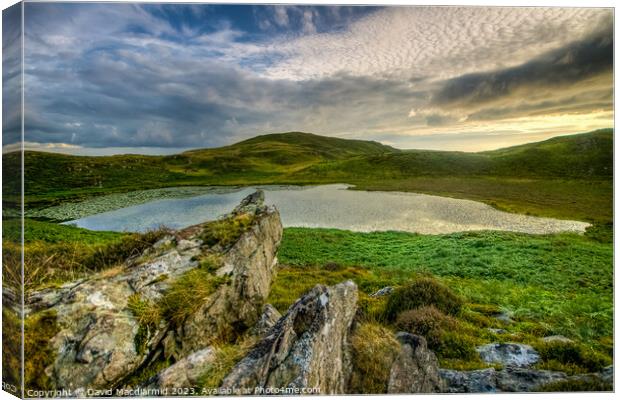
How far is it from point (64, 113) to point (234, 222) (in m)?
4.25

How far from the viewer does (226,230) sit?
7.62m

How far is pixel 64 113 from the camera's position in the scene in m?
7.63

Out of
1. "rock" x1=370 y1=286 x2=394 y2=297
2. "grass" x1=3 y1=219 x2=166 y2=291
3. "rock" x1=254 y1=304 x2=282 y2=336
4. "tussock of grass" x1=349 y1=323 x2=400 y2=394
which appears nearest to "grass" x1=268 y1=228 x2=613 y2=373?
"rock" x1=370 y1=286 x2=394 y2=297

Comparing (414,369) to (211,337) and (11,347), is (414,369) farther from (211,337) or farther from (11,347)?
(11,347)

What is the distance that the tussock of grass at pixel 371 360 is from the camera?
6.66 m

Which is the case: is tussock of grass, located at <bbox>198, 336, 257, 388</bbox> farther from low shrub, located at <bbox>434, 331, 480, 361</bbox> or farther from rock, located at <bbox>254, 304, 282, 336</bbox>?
low shrub, located at <bbox>434, 331, 480, 361</bbox>

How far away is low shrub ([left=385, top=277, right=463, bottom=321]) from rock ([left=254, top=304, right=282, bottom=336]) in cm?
250

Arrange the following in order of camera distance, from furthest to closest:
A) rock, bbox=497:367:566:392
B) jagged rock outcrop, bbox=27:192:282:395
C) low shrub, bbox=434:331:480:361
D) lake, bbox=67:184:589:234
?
lake, bbox=67:184:589:234
low shrub, bbox=434:331:480:361
rock, bbox=497:367:566:392
jagged rock outcrop, bbox=27:192:282:395

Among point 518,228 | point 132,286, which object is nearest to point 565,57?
point 518,228

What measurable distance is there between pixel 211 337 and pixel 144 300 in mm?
1393

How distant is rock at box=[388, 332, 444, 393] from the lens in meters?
6.74

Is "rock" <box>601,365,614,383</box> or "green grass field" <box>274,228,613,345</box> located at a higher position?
"green grass field" <box>274,228,613,345</box>

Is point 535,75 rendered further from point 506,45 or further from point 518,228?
point 518,228

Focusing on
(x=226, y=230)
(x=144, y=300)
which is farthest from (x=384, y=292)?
(x=144, y=300)
